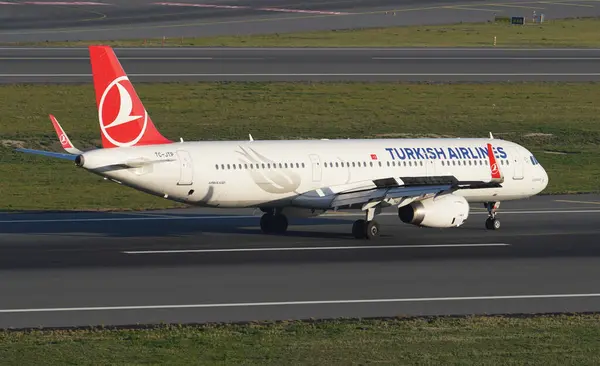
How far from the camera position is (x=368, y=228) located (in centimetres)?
4650

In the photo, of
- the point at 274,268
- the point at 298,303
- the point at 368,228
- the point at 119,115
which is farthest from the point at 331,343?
the point at 368,228

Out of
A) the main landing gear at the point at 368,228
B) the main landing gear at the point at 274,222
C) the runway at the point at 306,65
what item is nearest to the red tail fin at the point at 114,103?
the main landing gear at the point at 274,222

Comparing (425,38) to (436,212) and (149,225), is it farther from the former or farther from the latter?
(436,212)

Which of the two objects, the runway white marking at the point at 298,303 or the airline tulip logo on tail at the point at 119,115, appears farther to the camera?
the airline tulip logo on tail at the point at 119,115

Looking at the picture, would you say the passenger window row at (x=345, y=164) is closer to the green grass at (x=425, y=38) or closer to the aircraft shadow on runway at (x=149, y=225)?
the aircraft shadow on runway at (x=149, y=225)

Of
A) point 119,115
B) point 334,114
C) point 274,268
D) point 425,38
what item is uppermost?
point 425,38

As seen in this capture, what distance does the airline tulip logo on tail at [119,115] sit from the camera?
144 ft

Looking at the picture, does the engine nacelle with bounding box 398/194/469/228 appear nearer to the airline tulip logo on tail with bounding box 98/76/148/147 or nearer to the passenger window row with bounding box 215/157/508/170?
the passenger window row with bounding box 215/157/508/170

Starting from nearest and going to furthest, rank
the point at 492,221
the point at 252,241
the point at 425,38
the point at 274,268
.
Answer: the point at 274,268 → the point at 252,241 → the point at 492,221 → the point at 425,38

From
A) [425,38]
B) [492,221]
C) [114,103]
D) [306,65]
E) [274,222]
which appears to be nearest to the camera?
[114,103]

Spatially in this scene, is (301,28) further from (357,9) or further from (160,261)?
(160,261)

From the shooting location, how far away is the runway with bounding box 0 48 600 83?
284 ft

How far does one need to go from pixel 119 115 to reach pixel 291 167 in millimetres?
6712

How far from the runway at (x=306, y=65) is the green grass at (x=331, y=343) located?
55379 millimetres
